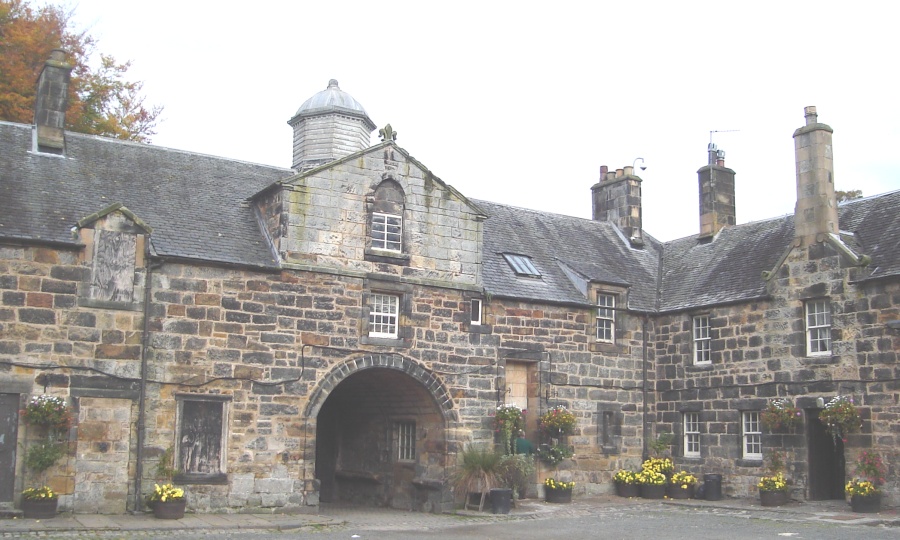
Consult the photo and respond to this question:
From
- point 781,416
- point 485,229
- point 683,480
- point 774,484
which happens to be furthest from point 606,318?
point 774,484

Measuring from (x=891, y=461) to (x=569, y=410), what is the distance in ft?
22.9

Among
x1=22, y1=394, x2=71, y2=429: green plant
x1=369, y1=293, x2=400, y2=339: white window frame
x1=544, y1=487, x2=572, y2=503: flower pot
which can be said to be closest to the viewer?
x1=22, y1=394, x2=71, y2=429: green plant

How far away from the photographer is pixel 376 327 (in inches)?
832

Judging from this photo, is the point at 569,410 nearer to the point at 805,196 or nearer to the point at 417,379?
the point at 417,379

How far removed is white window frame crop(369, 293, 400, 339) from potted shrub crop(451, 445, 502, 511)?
3026mm

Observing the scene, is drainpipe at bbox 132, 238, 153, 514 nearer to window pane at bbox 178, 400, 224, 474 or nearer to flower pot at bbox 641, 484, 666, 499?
window pane at bbox 178, 400, 224, 474

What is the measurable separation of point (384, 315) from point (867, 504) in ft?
33.7

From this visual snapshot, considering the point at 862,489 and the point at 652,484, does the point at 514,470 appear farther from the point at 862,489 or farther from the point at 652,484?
the point at 862,489

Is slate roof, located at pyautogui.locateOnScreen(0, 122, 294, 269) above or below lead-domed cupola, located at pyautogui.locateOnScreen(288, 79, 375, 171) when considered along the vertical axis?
below

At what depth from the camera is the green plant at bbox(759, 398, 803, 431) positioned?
21.9 metres

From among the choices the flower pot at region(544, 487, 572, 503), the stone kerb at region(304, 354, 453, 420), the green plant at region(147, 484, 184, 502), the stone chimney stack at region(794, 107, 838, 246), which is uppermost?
the stone chimney stack at region(794, 107, 838, 246)

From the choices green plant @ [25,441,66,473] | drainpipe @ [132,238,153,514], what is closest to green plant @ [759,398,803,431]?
drainpipe @ [132,238,153,514]

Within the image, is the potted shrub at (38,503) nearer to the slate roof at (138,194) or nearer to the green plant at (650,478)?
the slate roof at (138,194)

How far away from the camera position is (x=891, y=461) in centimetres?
→ 2008
